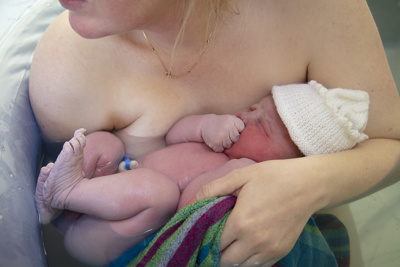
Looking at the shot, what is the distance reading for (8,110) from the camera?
79cm

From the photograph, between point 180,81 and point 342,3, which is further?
point 180,81

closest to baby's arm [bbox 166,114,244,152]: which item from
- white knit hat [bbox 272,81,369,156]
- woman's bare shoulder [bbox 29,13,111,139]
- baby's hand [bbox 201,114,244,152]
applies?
baby's hand [bbox 201,114,244,152]

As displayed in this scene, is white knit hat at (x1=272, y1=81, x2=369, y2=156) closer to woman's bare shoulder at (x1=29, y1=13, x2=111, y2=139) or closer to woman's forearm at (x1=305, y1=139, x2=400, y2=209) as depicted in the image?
woman's forearm at (x1=305, y1=139, x2=400, y2=209)

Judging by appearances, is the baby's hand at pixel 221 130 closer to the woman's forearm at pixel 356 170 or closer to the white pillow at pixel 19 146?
the woman's forearm at pixel 356 170

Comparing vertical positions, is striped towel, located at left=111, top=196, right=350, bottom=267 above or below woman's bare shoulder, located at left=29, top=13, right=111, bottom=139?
below

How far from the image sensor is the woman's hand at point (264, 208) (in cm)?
67

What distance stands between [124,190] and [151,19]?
14.7 inches

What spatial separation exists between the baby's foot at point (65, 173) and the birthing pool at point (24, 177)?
0.04 metres

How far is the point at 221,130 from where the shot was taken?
91 centimetres

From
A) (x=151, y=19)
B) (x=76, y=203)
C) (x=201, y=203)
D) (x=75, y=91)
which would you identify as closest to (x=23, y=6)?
(x=75, y=91)

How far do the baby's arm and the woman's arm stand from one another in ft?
0.63

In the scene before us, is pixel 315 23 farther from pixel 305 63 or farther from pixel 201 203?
pixel 201 203

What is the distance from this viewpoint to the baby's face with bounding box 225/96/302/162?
0.91m

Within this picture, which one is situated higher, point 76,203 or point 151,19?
point 151,19
